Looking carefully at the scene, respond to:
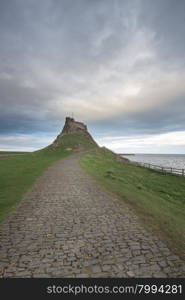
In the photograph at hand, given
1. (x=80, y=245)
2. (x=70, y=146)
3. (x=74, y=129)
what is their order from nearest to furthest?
(x=80, y=245), (x=70, y=146), (x=74, y=129)

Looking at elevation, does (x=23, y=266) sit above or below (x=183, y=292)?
above

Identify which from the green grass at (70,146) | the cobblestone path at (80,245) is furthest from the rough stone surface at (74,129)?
the cobblestone path at (80,245)

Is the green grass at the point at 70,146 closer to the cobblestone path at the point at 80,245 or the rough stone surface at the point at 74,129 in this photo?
the rough stone surface at the point at 74,129

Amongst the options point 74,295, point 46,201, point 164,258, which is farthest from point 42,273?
point 46,201

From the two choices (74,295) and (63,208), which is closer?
(74,295)

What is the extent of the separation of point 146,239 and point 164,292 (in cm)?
192

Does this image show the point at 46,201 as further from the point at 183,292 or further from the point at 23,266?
the point at 183,292

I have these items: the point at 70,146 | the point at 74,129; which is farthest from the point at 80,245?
the point at 74,129

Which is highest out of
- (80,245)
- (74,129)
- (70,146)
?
(74,129)

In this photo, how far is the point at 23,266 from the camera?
4.14 meters

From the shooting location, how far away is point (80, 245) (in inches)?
205

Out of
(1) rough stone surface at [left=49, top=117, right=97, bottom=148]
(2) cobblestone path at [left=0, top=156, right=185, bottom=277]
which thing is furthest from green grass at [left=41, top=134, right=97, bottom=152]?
(2) cobblestone path at [left=0, top=156, right=185, bottom=277]

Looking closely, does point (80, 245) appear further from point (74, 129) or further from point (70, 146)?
point (74, 129)

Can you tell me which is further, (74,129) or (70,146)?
(74,129)
